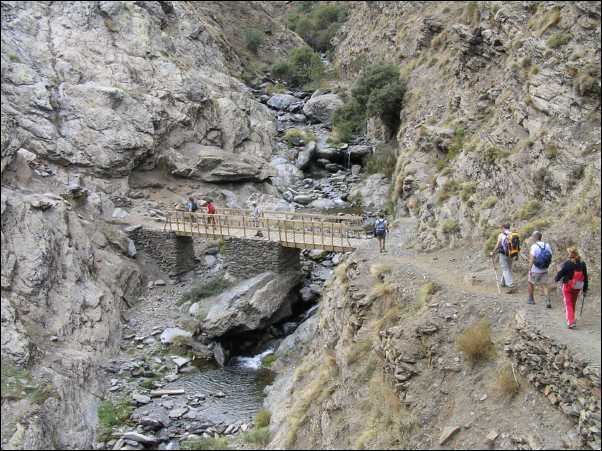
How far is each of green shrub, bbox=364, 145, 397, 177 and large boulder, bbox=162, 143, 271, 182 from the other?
8328mm

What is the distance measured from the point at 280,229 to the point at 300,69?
40.7 m

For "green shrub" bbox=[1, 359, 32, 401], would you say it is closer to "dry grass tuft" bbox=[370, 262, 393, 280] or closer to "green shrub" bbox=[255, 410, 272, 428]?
"green shrub" bbox=[255, 410, 272, 428]

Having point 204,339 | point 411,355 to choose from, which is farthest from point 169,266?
point 411,355

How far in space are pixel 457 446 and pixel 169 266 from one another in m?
21.8

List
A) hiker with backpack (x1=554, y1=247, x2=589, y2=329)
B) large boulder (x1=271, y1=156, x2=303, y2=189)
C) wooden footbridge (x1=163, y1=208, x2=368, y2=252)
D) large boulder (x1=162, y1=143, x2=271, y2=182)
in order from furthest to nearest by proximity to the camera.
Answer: large boulder (x1=271, y1=156, x2=303, y2=189)
large boulder (x1=162, y1=143, x2=271, y2=182)
wooden footbridge (x1=163, y1=208, x2=368, y2=252)
hiker with backpack (x1=554, y1=247, x2=589, y2=329)

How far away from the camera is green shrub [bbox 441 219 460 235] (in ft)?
72.0

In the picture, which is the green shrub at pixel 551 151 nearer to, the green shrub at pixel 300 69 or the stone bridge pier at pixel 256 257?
the stone bridge pier at pixel 256 257

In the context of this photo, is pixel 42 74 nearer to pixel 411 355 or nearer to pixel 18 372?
pixel 18 372

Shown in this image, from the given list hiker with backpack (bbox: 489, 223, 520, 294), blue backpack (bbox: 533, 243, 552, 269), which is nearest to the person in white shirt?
hiker with backpack (bbox: 489, 223, 520, 294)

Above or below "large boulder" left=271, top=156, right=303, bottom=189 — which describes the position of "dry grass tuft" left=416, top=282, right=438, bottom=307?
below

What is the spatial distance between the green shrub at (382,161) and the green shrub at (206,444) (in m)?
26.0

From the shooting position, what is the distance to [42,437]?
1848 cm

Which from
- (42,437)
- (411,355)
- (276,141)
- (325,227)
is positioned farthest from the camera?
(276,141)

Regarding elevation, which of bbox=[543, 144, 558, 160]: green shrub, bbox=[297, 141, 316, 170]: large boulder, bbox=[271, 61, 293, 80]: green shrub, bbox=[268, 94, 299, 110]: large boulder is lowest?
bbox=[543, 144, 558, 160]: green shrub
